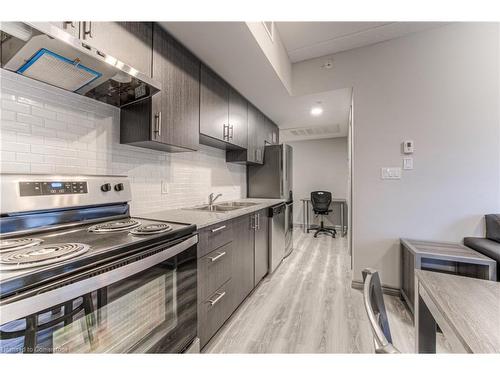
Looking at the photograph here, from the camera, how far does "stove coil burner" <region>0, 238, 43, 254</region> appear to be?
0.74 metres

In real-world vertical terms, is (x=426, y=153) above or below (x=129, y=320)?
above

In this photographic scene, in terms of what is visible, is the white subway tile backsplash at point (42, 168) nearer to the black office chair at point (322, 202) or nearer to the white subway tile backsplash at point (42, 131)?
the white subway tile backsplash at point (42, 131)

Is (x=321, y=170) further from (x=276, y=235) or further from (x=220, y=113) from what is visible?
(x=220, y=113)

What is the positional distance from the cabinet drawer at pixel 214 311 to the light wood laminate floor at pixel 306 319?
9 cm

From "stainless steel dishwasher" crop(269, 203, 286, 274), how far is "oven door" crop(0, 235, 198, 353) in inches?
55.5

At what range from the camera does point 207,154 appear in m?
2.40

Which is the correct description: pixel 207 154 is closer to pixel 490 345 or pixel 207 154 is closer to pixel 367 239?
pixel 367 239

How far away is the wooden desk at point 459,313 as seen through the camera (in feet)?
1.59

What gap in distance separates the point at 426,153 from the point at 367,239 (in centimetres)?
104

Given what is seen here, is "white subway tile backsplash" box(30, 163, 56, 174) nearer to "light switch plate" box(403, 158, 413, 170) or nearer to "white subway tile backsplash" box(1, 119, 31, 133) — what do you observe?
"white subway tile backsplash" box(1, 119, 31, 133)

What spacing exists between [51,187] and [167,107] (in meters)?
0.82
